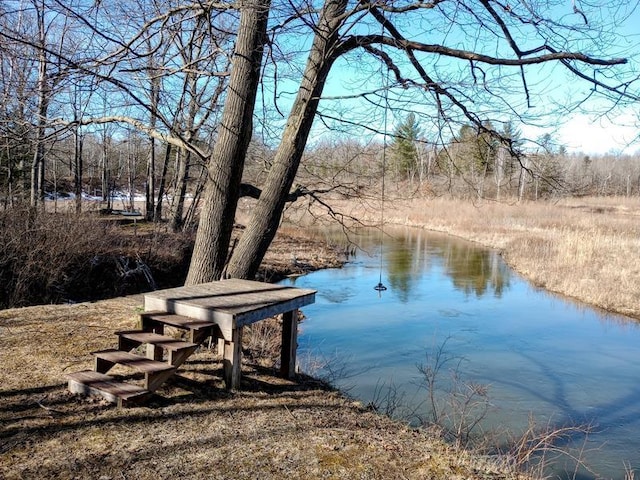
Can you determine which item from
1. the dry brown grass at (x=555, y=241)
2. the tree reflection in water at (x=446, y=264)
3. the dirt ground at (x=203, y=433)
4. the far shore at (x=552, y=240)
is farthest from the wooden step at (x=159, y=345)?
the tree reflection in water at (x=446, y=264)

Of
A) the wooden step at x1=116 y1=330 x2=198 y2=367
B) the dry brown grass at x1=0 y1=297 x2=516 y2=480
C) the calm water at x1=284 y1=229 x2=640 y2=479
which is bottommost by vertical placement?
the calm water at x1=284 y1=229 x2=640 y2=479

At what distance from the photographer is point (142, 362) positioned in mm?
3699

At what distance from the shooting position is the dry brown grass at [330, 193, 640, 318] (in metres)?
13.9

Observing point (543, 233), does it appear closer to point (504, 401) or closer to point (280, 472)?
point (504, 401)

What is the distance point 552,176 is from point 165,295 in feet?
14.4

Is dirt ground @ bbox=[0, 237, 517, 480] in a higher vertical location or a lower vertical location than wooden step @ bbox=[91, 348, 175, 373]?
lower

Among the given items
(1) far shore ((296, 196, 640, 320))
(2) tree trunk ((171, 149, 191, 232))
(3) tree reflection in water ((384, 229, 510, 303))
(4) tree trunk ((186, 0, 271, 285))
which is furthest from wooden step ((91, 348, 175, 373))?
(2) tree trunk ((171, 149, 191, 232))

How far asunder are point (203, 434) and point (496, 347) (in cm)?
701

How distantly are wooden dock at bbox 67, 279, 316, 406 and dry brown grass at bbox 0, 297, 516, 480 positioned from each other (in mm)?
147

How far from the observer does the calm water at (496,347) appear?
6.43 meters

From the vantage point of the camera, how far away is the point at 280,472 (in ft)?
9.89

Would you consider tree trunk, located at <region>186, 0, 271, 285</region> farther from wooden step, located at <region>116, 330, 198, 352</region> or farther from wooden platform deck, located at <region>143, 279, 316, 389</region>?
wooden step, located at <region>116, 330, 198, 352</region>

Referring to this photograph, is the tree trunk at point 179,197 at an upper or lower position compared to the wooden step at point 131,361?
upper

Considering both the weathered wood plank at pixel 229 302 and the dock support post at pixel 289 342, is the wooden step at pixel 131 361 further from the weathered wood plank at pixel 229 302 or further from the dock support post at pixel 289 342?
the dock support post at pixel 289 342
